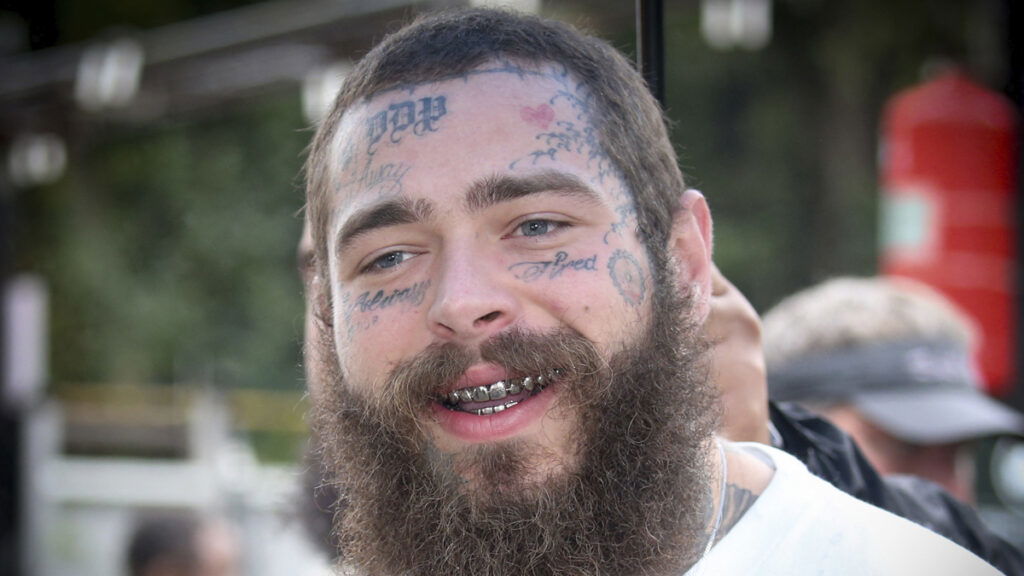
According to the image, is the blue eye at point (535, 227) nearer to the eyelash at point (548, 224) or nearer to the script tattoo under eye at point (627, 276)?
the eyelash at point (548, 224)

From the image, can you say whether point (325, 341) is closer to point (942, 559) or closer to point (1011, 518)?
point (942, 559)

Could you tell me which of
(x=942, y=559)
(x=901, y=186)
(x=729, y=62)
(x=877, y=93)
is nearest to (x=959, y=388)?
(x=942, y=559)

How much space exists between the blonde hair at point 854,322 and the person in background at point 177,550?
2222mm

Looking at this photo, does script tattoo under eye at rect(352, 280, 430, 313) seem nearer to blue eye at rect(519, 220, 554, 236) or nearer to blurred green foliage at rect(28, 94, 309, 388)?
blue eye at rect(519, 220, 554, 236)

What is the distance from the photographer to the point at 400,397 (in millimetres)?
1810

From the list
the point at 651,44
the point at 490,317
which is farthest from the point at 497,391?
the point at 651,44

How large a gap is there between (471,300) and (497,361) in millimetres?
112

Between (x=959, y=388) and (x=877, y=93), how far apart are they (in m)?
12.0

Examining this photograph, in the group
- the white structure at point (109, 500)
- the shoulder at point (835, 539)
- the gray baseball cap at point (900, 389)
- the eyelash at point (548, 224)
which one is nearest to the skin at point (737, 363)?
the shoulder at point (835, 539)

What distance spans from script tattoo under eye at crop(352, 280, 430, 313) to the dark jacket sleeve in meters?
0.89

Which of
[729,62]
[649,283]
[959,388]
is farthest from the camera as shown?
[729,62]

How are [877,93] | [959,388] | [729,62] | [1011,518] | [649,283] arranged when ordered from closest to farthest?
[649,283]
[959,388]
[1011,518]
[877,93]
[729,62]

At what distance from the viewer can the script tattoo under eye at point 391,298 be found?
183 centimetres

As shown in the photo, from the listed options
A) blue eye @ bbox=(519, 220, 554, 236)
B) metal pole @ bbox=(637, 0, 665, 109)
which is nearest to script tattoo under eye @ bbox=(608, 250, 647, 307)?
blue eye @ bbox=(519, 220, 554, 236)
